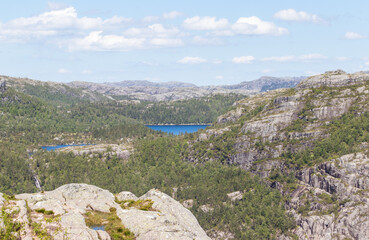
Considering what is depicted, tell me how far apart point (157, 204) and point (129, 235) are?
1543 centimetres

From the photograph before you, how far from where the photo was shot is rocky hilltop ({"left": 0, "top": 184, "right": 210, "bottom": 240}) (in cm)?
6044

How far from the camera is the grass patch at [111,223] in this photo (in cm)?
6464

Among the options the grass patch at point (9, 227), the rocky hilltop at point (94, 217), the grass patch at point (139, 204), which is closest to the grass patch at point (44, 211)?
the rocky hilltop at point (94, 217)

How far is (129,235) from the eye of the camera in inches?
2554

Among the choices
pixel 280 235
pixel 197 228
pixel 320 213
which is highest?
pixel 197 228

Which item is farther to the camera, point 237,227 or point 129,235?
point 237,227

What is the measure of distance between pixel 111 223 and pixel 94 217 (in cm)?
482

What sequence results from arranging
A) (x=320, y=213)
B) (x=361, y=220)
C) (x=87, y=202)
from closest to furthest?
(x=87, y=202)
(x=361, y=220)
(x=320, y=213)

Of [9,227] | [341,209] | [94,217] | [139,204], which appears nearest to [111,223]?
[94,217]

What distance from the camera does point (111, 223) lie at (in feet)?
227

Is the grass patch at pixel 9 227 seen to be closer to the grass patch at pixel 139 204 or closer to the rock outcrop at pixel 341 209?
the grass patch at pixel 139 204

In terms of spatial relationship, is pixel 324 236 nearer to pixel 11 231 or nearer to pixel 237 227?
pixel 237 227

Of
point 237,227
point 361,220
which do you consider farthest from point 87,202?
point 361,220

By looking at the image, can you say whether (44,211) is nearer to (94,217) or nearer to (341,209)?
(94,217)
